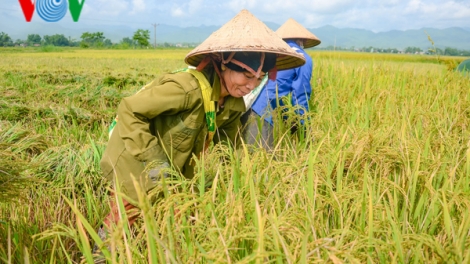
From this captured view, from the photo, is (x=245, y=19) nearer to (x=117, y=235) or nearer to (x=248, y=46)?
(x=248, y=46)

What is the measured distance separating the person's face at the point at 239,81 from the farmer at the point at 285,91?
73cm

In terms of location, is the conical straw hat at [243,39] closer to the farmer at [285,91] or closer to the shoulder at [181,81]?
the shoulder at [181,81]

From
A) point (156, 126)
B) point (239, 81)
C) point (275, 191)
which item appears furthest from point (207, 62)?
point (275, 191)

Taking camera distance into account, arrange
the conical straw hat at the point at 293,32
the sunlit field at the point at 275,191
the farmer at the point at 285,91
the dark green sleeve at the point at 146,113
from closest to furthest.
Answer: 1. the sunlit field at the point at 275,191
2. the dark green sleeve at the point at 146,113
3. the farmer at the point at 285,91
4. the conical straw hat at the point at 293,32

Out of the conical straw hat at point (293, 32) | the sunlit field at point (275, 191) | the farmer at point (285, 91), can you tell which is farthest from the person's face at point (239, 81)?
the conical straw hat at point (293, 32)

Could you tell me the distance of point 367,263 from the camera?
0.80m

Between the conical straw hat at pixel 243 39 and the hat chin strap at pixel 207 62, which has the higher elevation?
the conical straw hat at pixel 243 39

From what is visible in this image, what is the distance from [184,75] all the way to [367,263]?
1.05 m

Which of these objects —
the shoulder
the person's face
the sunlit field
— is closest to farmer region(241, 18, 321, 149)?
the sunlit field

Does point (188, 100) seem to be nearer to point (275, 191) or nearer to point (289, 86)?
point (275, 191)

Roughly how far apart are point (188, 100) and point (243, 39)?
1.12 feet

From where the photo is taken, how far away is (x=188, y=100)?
5.00 feet

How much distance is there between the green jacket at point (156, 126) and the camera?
57.1 inches

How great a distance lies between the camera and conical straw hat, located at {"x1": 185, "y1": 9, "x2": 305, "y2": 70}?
1.45m
